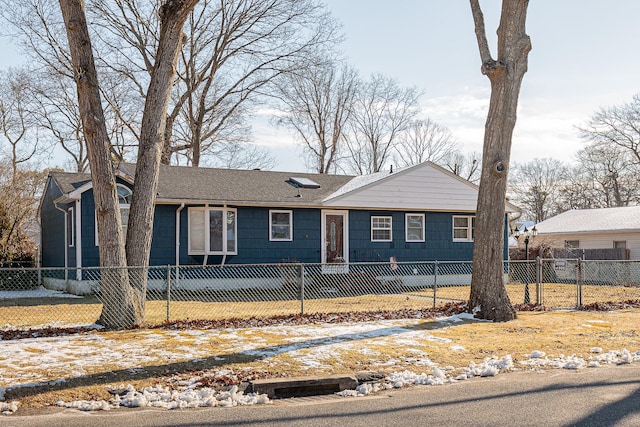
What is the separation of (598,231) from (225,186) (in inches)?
798

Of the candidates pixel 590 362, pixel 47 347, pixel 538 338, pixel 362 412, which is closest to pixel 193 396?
Result: pixel 362 412

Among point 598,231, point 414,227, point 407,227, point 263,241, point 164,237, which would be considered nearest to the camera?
point 164,237

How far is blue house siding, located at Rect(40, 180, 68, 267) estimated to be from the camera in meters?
21.3

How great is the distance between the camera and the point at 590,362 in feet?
27.5

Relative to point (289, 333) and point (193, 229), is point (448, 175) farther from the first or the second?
point (289, 333)

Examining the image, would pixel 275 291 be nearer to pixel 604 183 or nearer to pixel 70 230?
pixel 70 230

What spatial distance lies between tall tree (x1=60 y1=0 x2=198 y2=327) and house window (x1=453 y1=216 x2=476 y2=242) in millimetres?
15459

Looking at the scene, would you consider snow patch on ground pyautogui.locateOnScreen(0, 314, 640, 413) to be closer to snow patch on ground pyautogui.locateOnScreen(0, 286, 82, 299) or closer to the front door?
snow patch on ground pyautogui.locateOnScreen(0, 286, 82, 299)

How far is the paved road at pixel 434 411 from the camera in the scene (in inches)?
222

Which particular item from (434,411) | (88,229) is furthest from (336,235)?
(434,411)

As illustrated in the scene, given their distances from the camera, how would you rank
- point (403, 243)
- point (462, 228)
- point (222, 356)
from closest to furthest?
1. point (222, 356)
2. point (403, 243)
3. point (462, 228)

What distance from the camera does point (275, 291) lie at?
19.7 meters

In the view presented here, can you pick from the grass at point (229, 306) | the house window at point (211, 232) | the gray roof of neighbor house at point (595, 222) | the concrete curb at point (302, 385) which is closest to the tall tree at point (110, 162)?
the grass at point (229, 306)

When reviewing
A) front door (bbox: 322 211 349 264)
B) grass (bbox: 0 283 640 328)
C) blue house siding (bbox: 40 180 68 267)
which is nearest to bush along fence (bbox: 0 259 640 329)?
grass (bbox: 0 283 640 328)
